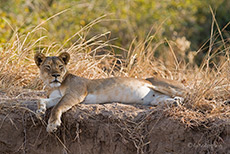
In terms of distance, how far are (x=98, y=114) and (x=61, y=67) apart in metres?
0.79

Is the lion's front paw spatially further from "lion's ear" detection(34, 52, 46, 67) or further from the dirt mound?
"lion's ear" detection(34, 52, 46, 67)

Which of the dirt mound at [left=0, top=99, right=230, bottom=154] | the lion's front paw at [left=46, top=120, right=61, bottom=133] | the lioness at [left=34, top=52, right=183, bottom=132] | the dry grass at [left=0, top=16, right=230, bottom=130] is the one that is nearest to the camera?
the dirt mound at [left=0, top=99, right=230, bottom=154]

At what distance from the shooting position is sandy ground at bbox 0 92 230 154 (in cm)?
437

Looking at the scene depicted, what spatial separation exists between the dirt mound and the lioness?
160 millimetres

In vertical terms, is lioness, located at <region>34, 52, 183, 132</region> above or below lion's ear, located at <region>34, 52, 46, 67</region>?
below

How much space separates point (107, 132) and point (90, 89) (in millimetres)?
679

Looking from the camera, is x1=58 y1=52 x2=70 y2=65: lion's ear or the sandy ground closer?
the sandy ground

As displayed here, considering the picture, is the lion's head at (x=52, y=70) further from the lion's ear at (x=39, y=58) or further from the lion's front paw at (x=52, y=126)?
the lion's front paw at (x=52, y=126)

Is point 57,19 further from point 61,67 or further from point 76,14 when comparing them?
point 61,67

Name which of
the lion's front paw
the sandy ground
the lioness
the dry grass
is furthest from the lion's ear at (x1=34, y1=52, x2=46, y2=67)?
the lion's front paw

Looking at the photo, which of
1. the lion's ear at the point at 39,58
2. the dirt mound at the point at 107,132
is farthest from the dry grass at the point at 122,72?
the lion's ear at the point at 39,58

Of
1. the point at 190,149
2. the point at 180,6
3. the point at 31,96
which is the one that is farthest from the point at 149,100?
the point at 180,6

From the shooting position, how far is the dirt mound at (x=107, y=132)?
4.36m

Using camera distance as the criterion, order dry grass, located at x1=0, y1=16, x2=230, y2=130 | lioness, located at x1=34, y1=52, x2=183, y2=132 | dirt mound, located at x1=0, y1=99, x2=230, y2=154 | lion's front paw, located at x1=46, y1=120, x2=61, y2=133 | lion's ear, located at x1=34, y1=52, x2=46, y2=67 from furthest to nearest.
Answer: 1. lion's ear, located at x1=34, y1=52, x2=46, y2=67
2. lioness, located at x1=34, y1=52, x2=183, y2=132
3. dry grass, located at x1=0, y1=16, x2=230, y2=130
4. lion's front paw, located at x1=46, y1=120, x2=61, y2=133
5. dirt mound, located at x1=0, y1=99, x2=230, y2=154
